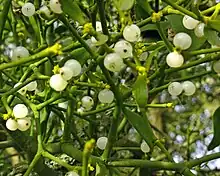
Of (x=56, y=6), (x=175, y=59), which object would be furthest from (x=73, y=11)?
(x=175, y=59)

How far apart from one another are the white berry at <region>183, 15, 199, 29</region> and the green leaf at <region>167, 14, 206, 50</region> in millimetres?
25

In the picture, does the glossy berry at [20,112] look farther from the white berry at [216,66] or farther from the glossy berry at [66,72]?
the white berry at [216,66]

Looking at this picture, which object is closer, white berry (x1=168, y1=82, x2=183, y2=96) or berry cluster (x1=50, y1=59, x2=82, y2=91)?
berry cluster (x1=50, y1=59, x2=82, y2=91)

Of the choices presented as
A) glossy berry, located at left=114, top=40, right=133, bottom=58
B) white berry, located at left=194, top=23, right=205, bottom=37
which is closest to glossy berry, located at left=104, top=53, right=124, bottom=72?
glossy berry, located at left=114, top=40, right=133, bottom=58

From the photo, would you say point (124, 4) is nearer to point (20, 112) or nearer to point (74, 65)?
point (74, 65)

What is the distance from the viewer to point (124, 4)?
63 cm

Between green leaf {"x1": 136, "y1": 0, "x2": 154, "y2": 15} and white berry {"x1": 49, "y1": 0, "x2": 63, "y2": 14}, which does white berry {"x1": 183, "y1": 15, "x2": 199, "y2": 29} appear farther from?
white berry {"x1": 49, "y1": 0, "x2": 63, "y2": 14}

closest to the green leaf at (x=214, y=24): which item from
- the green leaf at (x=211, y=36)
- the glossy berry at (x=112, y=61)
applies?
the green leaf at (x=211, y=36)

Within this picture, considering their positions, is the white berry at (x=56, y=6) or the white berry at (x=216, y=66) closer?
the white berry at (x=56, y=6)

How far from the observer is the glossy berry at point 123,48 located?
0.63 meters

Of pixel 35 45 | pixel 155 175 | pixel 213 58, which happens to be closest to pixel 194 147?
pixel 155 175

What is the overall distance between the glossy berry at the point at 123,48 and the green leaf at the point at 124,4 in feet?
0.13

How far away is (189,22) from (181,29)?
0.04m

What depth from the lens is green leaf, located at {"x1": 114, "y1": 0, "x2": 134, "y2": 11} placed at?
0.63m
